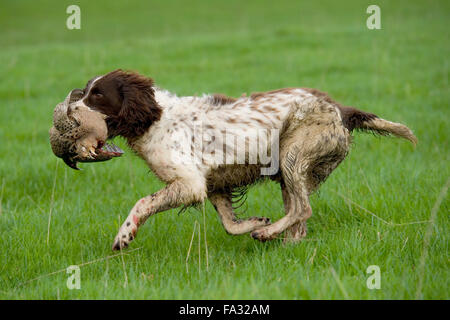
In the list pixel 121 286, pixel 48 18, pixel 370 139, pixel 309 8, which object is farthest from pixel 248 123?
pixel 48 18

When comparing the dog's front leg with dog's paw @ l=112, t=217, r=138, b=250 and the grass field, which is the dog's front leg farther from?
the grass field

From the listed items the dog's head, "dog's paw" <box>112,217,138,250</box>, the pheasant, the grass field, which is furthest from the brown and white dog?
the grass field

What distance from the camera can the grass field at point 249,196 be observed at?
4.02 metres

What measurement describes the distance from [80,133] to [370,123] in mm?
2390

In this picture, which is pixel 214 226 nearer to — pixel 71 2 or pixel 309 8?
pixel 309 8

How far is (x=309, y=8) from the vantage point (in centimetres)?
2539

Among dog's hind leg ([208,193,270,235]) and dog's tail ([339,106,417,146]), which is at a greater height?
dog's tail ([339,106,417,146])

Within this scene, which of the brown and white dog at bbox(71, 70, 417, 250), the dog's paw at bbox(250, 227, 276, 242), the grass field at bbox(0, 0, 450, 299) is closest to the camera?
the grass field at bbox(0, 0, 450, 299)

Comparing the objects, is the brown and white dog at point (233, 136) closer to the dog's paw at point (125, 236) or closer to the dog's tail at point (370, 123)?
the dog's tail at point (370, 123)

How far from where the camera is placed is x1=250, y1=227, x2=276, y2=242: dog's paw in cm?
466

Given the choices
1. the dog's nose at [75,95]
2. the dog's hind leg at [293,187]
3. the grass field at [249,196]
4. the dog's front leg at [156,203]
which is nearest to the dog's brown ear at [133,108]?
the dog's nose at [75,95]

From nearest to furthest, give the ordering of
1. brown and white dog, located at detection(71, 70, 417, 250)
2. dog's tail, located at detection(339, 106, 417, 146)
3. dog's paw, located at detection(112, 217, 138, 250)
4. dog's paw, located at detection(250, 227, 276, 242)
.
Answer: dog's paw, located at detection(112, 217, 138, 250) → brown and white dog, located at detection(71, 70, 417, 250) → dog's paw, located at detection(250, 227, 276, 242) → dog's tail, located at detection(339, 106, 417, 146)

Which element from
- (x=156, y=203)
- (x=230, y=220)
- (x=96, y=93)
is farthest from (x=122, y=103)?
(x=230, y=220)
